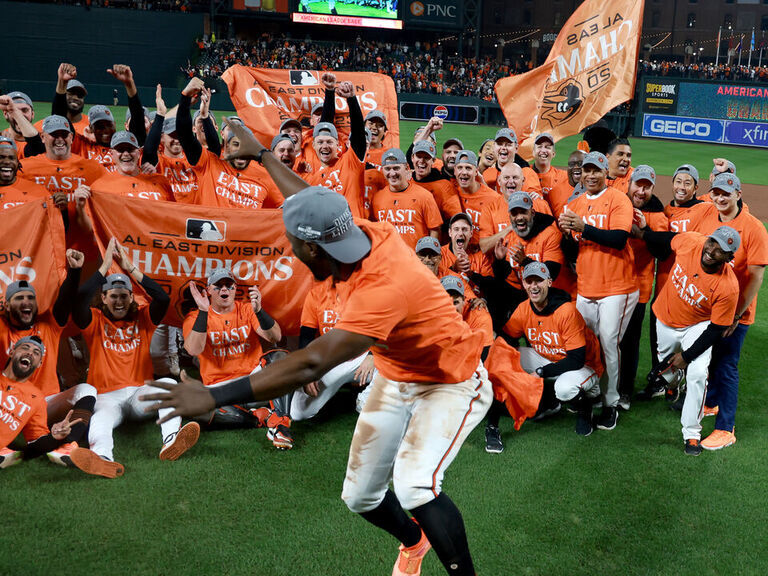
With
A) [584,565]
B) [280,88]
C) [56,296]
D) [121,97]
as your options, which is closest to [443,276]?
[584,565]

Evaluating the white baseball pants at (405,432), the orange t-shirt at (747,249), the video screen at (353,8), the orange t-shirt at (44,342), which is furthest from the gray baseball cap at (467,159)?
the video screen at (353,8)

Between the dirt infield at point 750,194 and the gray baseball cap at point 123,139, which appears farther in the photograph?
the dirt infield at point 750,194

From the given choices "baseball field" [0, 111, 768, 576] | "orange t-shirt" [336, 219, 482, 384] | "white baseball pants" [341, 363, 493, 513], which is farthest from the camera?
"baseball field" [0, 111, 768, 576]

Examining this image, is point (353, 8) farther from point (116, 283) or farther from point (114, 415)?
point (114, 415)

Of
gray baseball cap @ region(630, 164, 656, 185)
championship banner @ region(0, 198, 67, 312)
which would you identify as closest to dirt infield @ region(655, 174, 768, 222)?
gray baseball cap @ region(630, 164, 656, 185)

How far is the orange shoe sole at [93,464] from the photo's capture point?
5.41 m

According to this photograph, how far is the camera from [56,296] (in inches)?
253

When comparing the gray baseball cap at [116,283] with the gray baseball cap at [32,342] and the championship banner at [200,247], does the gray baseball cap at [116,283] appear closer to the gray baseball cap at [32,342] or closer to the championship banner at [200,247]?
the championship banner at [200,247]

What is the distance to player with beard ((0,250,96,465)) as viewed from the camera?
596 centimetres

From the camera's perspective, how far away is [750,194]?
66.0ft

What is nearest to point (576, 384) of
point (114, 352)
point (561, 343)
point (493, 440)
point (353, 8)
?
point (561, 343)

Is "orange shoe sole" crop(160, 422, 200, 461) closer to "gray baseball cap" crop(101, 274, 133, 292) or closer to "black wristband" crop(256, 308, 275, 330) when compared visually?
"black wristband" crop(256, 308, 275, 330)

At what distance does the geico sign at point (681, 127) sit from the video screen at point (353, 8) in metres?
22.5

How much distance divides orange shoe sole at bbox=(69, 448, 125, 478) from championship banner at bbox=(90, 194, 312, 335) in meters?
1.88
